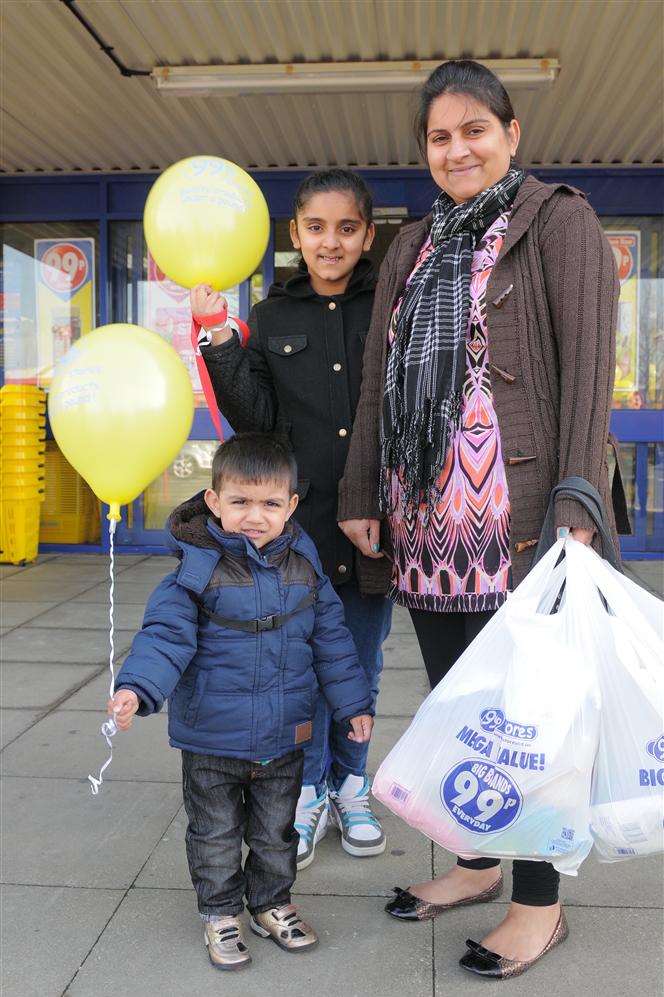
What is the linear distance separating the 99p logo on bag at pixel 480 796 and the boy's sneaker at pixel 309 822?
91cm

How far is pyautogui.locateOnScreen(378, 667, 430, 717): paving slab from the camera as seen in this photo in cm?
382

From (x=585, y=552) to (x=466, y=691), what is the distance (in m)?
0.37

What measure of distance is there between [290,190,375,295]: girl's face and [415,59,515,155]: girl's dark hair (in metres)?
0.37

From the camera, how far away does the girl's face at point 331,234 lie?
2.40 meters

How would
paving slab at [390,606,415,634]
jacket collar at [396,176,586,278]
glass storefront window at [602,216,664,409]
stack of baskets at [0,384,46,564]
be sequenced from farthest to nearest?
glass storefront window at [602,216,664,409] < stack of baskets at [0,384,46,564] < paving slab at [390,606,415,634] < jacket collar at [396,176,586,278]

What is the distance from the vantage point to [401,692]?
4062 millimetres

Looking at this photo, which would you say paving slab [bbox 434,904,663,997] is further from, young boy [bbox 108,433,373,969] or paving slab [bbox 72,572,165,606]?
paving slab [bbox 72,572,165,606]

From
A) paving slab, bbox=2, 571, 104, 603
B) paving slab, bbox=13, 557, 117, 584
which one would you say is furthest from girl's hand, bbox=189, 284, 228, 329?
paving slab, bbox=13, 557, 117, 584

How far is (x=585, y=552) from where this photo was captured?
6.05 ft

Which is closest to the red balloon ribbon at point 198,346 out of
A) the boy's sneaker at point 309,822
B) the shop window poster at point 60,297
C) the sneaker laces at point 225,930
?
the boy's sneaker at point 309,822

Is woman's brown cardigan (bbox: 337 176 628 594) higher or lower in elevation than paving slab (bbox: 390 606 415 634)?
higher

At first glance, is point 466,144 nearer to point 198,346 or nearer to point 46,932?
point 198,346

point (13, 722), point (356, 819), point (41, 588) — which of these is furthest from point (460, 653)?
point (41, 588)

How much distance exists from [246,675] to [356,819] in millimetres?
826
